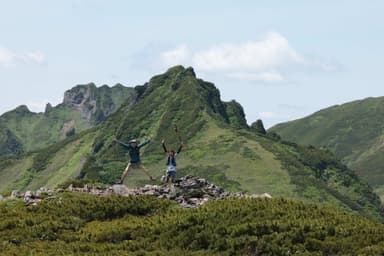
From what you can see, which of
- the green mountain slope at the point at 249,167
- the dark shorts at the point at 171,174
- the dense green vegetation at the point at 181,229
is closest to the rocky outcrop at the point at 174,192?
the dark shorts at the point at 171,174

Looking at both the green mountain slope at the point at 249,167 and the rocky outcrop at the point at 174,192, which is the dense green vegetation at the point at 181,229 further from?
the green mountain slope at the point at 249,167

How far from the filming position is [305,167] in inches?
6437

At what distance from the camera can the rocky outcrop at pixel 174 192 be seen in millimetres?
37625

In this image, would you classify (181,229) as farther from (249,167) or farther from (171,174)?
(249,167)

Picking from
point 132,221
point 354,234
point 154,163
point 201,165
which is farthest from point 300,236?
point 154,163

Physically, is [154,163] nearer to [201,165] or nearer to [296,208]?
[201,165]

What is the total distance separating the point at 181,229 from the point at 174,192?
894 cm

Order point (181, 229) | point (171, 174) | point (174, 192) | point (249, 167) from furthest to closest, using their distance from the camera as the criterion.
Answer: point (249, 167) < point (171, 174) < point (174, 192) < point (181, 229)

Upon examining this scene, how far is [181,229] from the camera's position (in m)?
29.8

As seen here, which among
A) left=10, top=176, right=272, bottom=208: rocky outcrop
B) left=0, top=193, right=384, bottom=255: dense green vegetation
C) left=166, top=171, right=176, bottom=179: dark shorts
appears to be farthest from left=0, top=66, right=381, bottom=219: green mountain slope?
left=0, top=193, right=384, bottom=255: dense green vegetation

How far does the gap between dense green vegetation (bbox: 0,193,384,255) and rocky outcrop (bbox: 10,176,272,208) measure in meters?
1.78

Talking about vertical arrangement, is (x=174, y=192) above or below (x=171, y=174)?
below

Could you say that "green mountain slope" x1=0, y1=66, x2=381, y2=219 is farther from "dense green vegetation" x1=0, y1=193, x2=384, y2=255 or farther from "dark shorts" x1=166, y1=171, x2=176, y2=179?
"dense green vegetation" x1=0, y1=193, x2=384, y2=255

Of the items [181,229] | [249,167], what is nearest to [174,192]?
[181,229]
